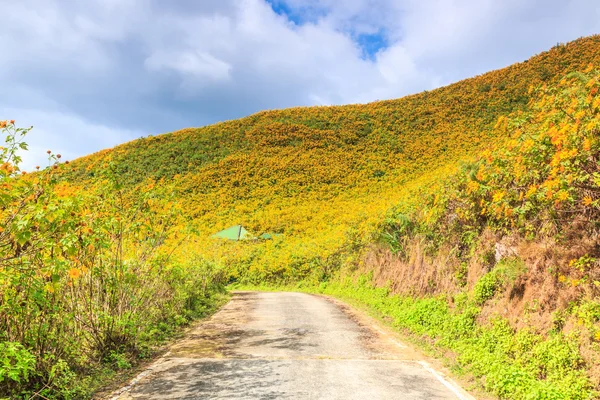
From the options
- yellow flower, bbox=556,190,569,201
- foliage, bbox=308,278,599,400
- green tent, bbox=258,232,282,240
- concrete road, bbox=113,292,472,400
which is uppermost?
green tent, bbox=258,232,282,240

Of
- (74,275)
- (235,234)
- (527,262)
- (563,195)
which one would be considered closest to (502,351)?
(527,262)

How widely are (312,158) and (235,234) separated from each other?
1772 centimetres

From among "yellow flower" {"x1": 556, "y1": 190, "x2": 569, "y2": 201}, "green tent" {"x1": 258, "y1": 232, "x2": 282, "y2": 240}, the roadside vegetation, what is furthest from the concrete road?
"green tent" {"x1": 258, "y1": 232, "x2": 282, "y2": 240}

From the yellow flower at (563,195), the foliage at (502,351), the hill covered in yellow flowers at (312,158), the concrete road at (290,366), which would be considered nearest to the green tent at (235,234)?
the hill covered in yellow flowers at (312,158)

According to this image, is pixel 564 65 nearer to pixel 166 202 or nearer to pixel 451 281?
pixel 451 281

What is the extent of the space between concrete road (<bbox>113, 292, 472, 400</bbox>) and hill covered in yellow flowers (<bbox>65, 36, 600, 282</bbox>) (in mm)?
13474

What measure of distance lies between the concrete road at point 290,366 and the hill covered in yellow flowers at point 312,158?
Answer: 1347 centimetres

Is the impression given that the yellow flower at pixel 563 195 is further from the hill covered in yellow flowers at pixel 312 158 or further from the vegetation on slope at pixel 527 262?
the hill covered in yellow flowers at pixel 312 158

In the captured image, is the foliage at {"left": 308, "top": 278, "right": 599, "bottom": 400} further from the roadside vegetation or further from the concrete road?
the concrete road

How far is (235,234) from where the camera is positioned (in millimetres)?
29688

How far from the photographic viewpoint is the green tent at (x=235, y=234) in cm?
2905

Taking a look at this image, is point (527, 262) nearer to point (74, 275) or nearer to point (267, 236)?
point (74, 275)

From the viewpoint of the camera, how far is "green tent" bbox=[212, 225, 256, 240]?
95.3ft

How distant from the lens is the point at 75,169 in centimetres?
4759
